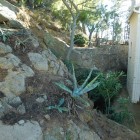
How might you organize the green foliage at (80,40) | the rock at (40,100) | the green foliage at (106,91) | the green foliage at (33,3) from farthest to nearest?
the green foliage at (80,40) → the green foliage at (33,3) → the green foliage at (106,91) → the rock at (40,100)

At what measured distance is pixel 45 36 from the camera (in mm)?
10312

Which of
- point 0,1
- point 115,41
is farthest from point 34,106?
point 115,41

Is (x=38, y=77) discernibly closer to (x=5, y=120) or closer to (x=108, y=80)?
(x=5, y=120)

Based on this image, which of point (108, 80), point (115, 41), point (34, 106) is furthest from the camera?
point (115, 41)

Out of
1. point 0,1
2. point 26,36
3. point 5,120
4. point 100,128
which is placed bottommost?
point 100,128

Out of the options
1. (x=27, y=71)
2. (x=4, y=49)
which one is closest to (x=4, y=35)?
(x=4, y=49)

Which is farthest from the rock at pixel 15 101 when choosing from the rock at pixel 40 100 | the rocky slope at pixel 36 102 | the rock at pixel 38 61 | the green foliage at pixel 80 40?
the green foliage at pixel 80 40

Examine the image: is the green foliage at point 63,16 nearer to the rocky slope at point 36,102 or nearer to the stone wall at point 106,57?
the stone wall at point 106,57

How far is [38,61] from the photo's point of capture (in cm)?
712

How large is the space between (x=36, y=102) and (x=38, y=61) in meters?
1.38

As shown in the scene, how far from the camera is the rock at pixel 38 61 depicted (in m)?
7.01

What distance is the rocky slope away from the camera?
18.1 ft

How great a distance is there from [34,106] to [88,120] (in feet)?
4.00

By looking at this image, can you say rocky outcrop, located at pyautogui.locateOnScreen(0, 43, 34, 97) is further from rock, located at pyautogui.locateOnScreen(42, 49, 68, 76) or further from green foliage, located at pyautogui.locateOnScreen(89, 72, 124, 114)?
green foliage, located at pyautogui.locateOnScreen(89, 72, 124, 114)
